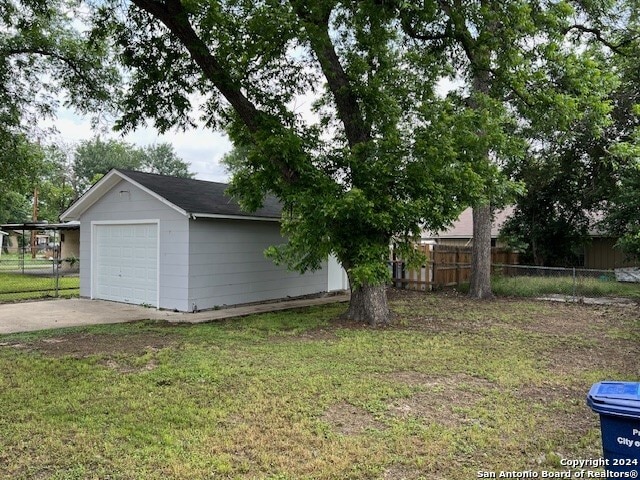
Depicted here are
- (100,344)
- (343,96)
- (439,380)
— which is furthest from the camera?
(343,96)

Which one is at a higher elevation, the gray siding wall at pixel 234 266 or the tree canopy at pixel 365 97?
the tree canopy at pixel 365 97

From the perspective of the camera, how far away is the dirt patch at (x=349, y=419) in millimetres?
4031

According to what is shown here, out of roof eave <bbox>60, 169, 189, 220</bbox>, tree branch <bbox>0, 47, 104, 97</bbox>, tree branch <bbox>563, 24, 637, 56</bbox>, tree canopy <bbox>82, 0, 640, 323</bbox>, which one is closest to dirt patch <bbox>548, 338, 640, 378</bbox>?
tree canopy <bbox>82, 0, 640, 323</bbox>

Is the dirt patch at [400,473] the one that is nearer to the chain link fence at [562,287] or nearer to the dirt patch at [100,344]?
the dirt patch at [100,344]

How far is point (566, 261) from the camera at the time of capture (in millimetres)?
19984

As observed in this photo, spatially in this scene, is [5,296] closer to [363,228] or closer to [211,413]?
[363,228]

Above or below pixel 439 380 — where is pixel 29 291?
above

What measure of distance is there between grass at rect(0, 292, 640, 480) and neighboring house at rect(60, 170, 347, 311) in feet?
8.17

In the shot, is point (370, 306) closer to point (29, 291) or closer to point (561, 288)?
point (561, 288)

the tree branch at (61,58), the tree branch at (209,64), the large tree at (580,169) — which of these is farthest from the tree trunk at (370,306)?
the tree branch at (61,58)

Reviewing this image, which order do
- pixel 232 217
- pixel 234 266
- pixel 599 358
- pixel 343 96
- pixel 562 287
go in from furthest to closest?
pixel 562 287 → pixel 234 266 → pixel 232 217 → pixel 343 96 → pixel 599 358

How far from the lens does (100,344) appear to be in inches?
281

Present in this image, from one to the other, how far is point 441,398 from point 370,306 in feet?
14.4

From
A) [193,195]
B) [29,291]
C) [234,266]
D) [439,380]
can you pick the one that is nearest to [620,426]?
[439,380]
